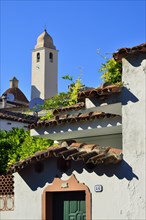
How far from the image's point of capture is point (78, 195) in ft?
40.9

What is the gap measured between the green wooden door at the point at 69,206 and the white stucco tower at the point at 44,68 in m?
58.9

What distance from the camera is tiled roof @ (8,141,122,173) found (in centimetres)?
1153

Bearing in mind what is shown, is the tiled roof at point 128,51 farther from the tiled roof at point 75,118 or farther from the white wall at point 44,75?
the white wall at point 44,75

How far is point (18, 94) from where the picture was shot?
7262cm

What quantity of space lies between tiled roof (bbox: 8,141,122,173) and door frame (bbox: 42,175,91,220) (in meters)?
0.59

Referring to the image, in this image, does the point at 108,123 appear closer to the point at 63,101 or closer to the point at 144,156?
the point at 144,156

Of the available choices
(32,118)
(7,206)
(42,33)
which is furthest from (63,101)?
(42,33)

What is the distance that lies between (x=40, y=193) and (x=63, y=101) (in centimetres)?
751

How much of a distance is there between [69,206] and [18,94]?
6060 cm

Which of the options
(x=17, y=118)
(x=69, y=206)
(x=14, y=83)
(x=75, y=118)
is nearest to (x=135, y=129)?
(x=75, y=118)

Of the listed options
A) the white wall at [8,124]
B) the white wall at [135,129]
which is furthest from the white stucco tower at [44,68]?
the white wall at [135,129]

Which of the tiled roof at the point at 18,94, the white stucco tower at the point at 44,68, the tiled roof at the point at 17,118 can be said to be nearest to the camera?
the tiled roof at the point at 17,118

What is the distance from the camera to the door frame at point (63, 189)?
471 inches

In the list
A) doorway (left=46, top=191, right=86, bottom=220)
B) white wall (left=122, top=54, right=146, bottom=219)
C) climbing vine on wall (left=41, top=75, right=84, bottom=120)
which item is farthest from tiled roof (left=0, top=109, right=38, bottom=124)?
white wall (left=122, top=54, right=146, bottom=219)
